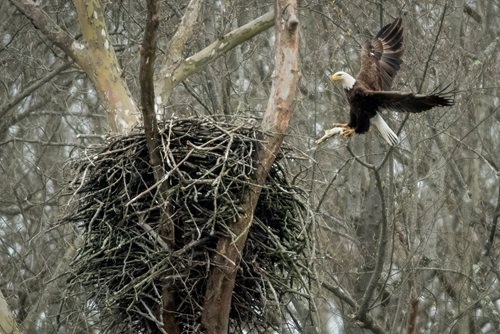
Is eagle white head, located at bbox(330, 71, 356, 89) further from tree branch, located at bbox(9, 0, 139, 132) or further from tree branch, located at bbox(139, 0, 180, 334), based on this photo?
tree branch, located at bbox(139, 0, 180, 334)

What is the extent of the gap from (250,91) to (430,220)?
3019 mm

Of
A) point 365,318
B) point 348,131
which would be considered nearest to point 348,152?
point 365,318

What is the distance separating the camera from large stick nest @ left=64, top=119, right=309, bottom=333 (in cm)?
559

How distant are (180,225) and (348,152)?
491cm

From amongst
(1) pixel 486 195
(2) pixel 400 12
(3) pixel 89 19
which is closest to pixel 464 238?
(1) pixel 486 195

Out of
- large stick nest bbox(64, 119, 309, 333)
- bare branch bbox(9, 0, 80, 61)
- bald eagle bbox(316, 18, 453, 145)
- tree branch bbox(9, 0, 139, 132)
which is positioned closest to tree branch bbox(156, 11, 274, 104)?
tree branch bbox(9, 0, 139, 132)


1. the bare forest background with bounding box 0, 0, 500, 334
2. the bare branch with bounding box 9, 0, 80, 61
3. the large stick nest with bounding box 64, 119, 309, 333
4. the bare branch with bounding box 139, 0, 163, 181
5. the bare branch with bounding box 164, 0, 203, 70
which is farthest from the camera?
the bare forest background with bounding box 0, 0, 500, 334

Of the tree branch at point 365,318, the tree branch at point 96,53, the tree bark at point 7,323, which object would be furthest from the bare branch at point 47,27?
the tree branch at point 365,318

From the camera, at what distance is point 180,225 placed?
5781mm

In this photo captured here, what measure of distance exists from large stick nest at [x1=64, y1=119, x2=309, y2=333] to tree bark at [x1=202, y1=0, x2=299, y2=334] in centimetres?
6

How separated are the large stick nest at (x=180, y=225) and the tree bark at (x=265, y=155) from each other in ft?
0.19

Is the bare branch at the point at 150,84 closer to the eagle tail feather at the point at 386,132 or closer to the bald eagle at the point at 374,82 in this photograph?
the bald eagle at the point at 374,82

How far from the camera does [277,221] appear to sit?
236 inches

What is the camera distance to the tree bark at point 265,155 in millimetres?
5645
